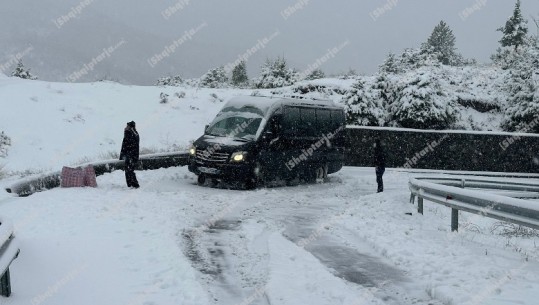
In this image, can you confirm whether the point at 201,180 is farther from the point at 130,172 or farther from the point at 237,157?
the point at 130,172

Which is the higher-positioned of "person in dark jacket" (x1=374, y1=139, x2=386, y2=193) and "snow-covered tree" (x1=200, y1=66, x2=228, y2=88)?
"snow-covered tree" (x1=200, y1=66, x2=228, y2=88)

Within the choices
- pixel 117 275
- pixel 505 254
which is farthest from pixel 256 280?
pixel 505 254

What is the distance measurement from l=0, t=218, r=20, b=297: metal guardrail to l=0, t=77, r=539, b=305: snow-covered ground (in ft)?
0.52

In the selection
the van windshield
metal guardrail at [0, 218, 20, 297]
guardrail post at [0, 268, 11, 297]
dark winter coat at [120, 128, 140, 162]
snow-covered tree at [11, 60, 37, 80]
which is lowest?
guardrail post at [0, 268, 11, 297]

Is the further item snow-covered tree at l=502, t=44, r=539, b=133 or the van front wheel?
snow-covered tree at l=502, t=44, r=539, b=133

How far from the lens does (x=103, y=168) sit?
640 inches

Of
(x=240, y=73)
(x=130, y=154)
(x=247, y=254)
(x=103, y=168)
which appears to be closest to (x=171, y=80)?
(x=240, y=73)

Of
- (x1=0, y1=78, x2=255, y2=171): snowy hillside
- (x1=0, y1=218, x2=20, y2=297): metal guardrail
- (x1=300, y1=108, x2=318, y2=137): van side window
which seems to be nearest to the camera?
(x1=0, y1=218, x2=20, y2=297): metal guardrail

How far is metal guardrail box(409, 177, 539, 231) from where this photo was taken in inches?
316

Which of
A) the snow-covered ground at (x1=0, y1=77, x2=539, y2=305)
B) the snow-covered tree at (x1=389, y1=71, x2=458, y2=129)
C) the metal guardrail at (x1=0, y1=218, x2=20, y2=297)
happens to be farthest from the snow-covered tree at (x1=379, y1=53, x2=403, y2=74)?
the metal guardrail at (x1=0, y1=218, x2=20, y2=297)

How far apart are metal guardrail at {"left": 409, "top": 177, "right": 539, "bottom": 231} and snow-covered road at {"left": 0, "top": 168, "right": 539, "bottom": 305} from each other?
523 millimetres

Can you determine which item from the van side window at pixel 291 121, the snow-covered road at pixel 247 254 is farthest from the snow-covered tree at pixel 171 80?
the snow-covered road at pixel 247 254

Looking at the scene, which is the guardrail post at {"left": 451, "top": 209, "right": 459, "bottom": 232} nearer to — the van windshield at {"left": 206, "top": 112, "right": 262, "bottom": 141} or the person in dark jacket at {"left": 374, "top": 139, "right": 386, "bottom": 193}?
the person in dark jacket at {"left": 374, "top": 139, "right": 386, "bottom": 193}

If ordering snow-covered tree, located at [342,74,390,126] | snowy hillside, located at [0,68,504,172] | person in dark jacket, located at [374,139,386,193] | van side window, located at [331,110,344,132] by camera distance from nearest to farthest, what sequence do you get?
person in dark jacket, located at [374,139,386,193] → van side window, located at [331,110,344,132] → snowy hillside, located at [0,68,504,172] → snow-covered tree, located at [342,74,390,126]
